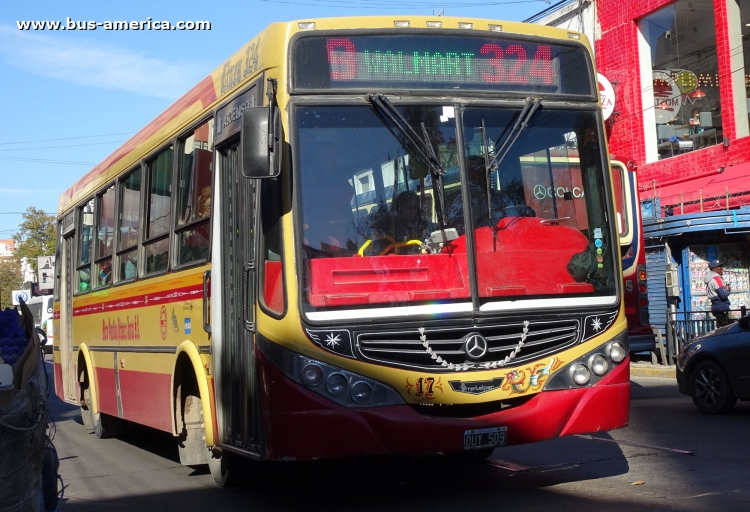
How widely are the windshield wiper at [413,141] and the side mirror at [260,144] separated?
0.70m

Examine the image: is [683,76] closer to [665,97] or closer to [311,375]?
[665,97]

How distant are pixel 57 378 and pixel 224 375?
7827mm

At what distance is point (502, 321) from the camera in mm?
6250

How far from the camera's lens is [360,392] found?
5934 millimetres

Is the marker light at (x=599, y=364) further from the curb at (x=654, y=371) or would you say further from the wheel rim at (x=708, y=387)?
the curb at (x=654, y=371)

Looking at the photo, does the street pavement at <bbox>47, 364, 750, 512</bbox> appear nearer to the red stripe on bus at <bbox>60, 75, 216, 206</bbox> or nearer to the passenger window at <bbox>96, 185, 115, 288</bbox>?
the passenger window at <bbox>96, 185, 115, 288</bbox>

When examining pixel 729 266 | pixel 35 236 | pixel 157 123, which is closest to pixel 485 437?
pixel 157 123

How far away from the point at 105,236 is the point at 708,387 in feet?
23.3

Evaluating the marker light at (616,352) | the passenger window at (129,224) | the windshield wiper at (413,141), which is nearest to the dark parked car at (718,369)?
the marker light at (616,352)

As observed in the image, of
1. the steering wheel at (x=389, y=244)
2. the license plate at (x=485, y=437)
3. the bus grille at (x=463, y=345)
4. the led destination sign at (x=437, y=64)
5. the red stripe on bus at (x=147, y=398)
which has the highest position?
the led destination sign at (x=437, y=64)

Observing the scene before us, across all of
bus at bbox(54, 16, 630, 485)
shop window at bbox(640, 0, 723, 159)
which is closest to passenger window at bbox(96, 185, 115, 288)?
bus at bbox(54, 16, 630, 485)

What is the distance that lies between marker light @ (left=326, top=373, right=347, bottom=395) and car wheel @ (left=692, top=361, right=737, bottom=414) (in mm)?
6665

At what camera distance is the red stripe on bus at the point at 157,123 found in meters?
7.86

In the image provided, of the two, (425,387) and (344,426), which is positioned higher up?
(425,387)
